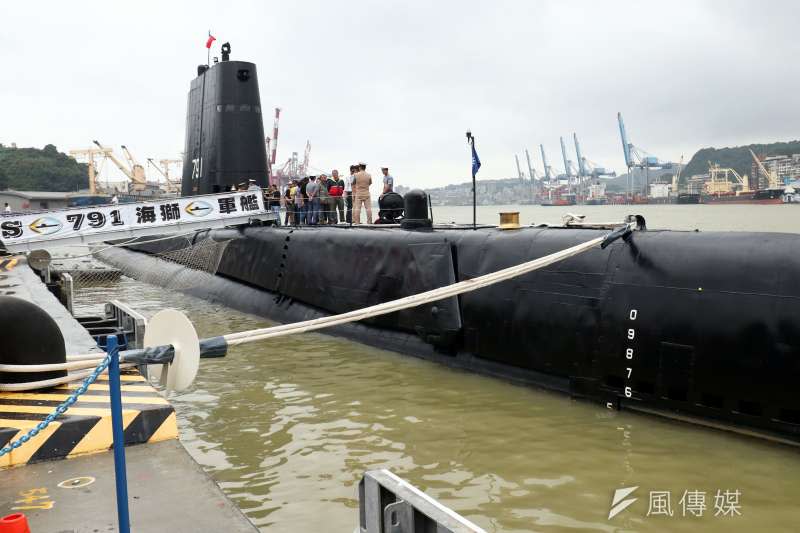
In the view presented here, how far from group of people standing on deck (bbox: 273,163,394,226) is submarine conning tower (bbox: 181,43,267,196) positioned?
1.85 m

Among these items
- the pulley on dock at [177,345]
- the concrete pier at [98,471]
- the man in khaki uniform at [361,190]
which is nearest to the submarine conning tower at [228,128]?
the man in khaki uniform at [361,190]

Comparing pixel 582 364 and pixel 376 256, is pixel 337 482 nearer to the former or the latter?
pixel 582 364

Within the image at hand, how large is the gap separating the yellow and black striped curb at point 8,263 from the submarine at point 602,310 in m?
7.57

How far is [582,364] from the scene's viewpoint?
7.69 metres

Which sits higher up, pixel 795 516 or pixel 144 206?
pixel 144 206

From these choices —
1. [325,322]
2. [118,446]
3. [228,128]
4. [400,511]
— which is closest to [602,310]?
[325,322]

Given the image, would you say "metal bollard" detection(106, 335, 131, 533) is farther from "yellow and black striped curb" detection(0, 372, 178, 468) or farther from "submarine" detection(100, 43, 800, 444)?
"submarine" detection(100, 43, 800, 444)

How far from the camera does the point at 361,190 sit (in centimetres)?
1580

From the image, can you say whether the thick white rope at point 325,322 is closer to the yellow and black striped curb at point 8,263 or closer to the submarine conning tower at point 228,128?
the yellow and black striped curb at point 8,263

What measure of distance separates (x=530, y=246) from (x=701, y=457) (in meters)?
3.38

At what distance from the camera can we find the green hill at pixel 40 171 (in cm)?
11431

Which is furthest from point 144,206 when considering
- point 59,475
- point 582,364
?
point 59,475

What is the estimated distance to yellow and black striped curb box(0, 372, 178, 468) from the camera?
4504 millimetres

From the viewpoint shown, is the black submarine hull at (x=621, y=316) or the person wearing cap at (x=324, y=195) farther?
the person wearing cap at (x=324, y=195)
